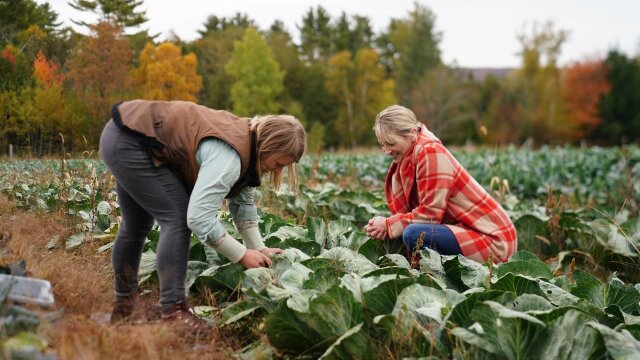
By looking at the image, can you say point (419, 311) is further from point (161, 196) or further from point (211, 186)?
point (161, 196)

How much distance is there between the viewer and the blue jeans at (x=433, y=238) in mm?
3781

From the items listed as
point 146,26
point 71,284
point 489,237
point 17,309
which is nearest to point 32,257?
point 71,284

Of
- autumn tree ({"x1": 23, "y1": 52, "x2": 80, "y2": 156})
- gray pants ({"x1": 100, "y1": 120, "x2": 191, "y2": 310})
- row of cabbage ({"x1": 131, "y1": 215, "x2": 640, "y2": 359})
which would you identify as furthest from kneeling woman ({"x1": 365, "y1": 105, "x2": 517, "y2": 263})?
autumn tree ({"x1": 23, "y1": 52, "x2": 80, "y2": 156})

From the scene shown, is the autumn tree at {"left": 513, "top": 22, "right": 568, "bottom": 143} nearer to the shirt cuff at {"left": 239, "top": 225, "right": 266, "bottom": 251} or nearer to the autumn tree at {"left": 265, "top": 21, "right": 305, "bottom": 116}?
the autumn tree at {"left": 265, "top": 21, "right": 305, "bottom": 116}

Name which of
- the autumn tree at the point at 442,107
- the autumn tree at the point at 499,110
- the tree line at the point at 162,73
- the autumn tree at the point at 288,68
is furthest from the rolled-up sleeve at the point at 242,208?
the autumn tree at the point at 499,110

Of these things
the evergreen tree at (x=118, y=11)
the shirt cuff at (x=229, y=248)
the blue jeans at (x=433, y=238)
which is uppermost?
the evergreen tree at (x=118, y=11)

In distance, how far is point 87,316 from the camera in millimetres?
2580

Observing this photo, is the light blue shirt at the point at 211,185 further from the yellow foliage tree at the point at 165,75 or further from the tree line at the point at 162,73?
the yellow foliage tree at the point at 165,75

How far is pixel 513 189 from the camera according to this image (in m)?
11.0

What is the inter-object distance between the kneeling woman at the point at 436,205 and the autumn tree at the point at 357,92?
8569 millimetres

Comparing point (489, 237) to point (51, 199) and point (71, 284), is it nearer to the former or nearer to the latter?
point (71, 284)

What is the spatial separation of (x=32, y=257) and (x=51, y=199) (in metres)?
1.58

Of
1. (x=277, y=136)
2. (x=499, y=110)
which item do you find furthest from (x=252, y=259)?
(x=499, y=110)

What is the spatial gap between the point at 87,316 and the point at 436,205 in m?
2.15
